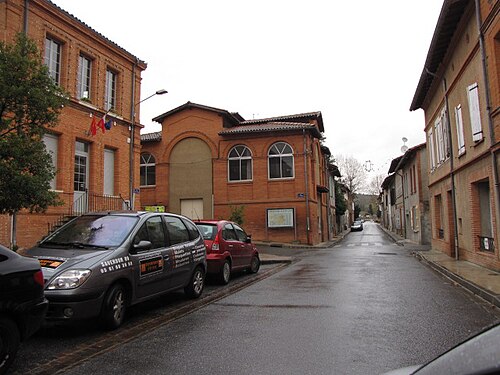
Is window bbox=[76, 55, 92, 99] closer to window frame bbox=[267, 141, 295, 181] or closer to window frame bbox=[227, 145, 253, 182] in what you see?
window frame bbox=[227, 145, 253, 182]

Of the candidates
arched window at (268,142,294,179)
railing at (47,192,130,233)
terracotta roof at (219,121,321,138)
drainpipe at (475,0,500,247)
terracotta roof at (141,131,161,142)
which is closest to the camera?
drainpipe at (475,0,500,247)

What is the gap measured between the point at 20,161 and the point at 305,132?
23.4 m

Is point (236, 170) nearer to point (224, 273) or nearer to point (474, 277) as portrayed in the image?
point (224, 273)

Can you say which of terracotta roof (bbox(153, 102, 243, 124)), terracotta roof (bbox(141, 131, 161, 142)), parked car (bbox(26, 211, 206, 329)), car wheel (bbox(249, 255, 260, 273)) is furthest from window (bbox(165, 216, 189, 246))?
terracotta roof (bbox(141, 131, 161, 142))

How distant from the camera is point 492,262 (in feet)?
39.4

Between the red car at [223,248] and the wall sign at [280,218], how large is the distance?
1677 centimetres

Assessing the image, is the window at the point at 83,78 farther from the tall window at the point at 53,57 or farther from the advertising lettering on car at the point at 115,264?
the advertising lettering on car at the point at 115,264

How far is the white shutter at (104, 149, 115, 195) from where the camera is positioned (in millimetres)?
17781

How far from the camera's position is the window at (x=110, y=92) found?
702 inches

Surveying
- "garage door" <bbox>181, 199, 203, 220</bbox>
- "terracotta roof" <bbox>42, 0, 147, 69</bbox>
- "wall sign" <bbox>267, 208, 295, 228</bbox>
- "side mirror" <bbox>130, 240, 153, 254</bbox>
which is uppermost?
"terracotta roof" <bbox>42, 0, 147, 69</bbox>

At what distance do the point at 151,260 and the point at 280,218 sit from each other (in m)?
22.6

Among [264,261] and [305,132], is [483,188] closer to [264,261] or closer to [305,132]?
[264,261]

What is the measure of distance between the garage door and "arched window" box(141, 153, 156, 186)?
320 centimetres

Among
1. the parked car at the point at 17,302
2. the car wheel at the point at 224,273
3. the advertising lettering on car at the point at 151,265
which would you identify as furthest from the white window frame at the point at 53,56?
the parked car at the point at 17,302
